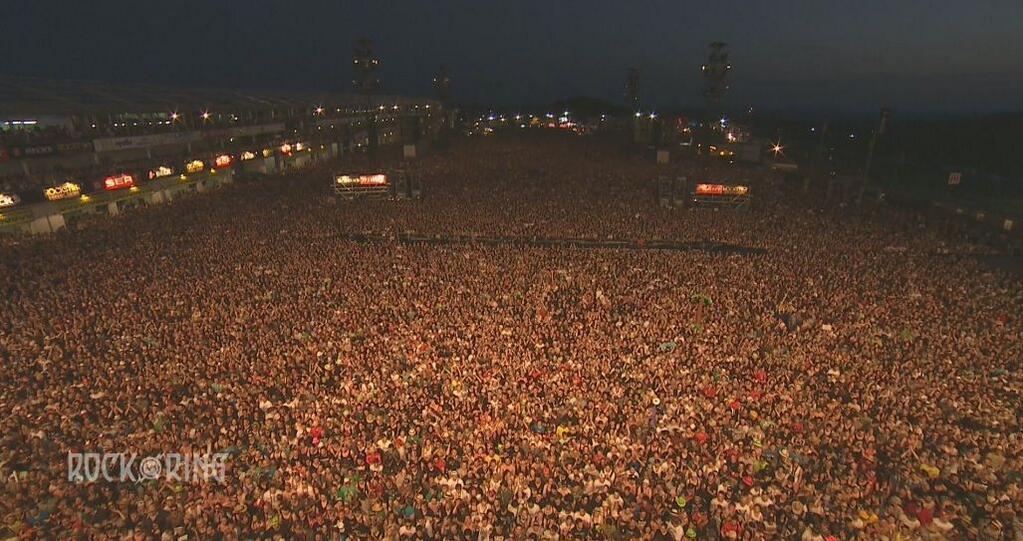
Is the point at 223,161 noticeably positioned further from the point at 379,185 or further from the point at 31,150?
the point at 379,185

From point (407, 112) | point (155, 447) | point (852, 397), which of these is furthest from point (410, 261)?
point (407, 112)

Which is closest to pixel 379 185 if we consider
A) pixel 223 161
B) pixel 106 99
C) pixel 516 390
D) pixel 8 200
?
pixel 8 200

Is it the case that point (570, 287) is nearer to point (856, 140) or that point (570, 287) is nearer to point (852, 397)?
point (852, 397)

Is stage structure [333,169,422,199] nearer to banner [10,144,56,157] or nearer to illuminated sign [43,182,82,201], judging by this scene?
illuminated sign [43,182,82,201]

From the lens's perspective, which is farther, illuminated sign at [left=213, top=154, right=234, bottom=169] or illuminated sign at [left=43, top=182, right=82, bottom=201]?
illuminated sign at [left=213, top=154, right=234, bottom=169]

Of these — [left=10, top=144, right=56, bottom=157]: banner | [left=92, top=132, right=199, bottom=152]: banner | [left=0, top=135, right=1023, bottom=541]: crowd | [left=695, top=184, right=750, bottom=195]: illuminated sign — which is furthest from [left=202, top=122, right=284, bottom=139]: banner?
[left=695, top=184, right=750, bottom=195]: illuminated sign

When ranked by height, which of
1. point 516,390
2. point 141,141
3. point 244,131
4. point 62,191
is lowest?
point 516,390

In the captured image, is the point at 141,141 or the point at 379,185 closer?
the point at 379,185
